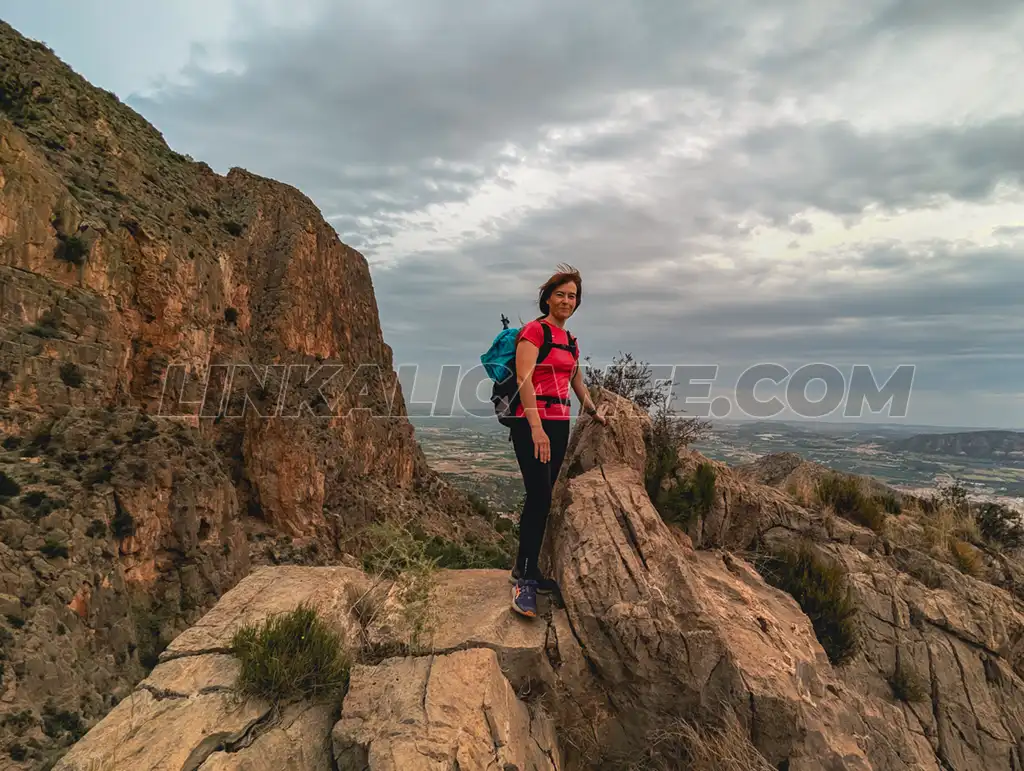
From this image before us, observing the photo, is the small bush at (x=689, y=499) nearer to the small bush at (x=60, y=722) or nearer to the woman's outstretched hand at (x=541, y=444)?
the woman's outstretched hand at (x=541, y=444)

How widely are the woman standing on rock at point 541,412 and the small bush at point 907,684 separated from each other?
4.43 m

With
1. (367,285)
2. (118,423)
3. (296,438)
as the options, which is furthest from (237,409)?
(367,285)

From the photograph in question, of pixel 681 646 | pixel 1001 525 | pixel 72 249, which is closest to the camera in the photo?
pixel 681 646

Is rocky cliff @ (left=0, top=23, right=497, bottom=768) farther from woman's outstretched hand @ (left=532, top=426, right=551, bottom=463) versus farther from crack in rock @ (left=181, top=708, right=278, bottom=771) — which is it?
woman's outstretched hand @ (left=532, top=426, right=551, bottom=463)

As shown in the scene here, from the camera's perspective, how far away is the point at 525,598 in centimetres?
399

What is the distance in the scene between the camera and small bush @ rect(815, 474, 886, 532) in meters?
7.52

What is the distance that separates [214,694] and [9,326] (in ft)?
81.7

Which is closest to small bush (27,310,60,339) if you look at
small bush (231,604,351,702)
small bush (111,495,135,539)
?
small bush (111,495,135,539)

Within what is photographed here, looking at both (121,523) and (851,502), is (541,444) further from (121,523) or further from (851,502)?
(121,523)

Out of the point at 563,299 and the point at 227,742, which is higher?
the point at 563,299

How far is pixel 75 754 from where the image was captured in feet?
8.46

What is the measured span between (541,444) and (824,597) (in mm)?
3962

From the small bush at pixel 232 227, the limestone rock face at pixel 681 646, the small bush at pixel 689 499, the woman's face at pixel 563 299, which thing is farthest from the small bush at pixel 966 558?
the small bush at pixel 232 227

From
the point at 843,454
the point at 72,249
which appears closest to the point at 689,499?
the point at 843,454
